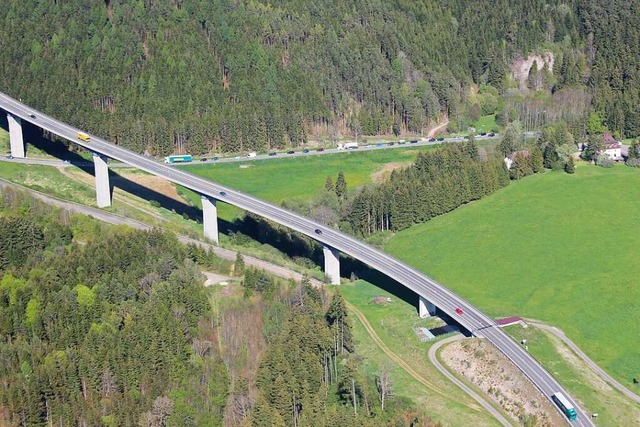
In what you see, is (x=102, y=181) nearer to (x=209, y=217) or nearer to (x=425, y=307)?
(x=209, y=217)

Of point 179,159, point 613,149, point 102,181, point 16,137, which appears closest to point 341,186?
point 179,159

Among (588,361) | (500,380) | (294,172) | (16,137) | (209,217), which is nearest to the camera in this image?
(500,380)

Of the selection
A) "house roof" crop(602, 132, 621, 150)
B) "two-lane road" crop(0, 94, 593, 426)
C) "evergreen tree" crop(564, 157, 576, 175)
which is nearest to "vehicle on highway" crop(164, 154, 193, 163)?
"two-lane road" crop(0, 94, 593, 426)

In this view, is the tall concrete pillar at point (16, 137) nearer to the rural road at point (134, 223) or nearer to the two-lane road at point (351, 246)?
the two-lane road at point (351, 246)

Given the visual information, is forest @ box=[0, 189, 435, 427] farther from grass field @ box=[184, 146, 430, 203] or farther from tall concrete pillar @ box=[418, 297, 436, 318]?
grass field @ box=[184, 146, 430, 203]

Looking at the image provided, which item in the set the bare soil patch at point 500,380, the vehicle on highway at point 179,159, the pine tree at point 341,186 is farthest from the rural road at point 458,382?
the vehicle on highway at point 179,159
